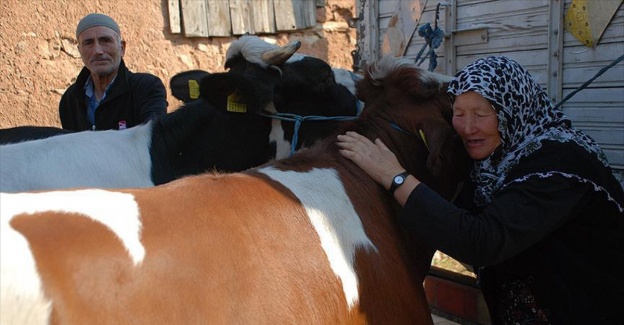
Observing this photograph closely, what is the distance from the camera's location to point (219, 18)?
8.34 meters

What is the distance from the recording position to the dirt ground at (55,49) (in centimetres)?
694

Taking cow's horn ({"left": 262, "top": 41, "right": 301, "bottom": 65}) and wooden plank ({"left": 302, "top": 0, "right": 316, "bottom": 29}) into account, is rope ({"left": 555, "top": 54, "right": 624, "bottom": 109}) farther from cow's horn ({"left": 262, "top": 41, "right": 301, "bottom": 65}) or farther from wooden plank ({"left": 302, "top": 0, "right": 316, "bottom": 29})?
wooden plank ({"left": 302, "top": 0, "right": 316, "bottom": 29})

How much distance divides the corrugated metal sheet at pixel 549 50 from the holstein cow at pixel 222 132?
3.27 ft

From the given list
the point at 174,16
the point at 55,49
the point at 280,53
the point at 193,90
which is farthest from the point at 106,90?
the point at 174,16

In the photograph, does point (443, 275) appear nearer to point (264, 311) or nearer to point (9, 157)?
point (264, 311)

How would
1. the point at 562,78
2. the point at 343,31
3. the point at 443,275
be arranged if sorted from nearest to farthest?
the point at 443,275, the point at 562,78, the point at 343,31

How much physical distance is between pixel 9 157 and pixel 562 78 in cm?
288

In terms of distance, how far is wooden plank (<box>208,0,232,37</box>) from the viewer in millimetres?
8273

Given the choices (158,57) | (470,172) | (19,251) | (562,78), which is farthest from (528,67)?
(158,57)

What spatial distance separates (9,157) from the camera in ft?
9.29

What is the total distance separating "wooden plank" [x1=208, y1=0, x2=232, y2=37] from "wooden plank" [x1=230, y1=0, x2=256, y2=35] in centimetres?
6

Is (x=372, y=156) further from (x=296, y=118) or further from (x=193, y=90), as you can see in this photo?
(x=193, y=90)

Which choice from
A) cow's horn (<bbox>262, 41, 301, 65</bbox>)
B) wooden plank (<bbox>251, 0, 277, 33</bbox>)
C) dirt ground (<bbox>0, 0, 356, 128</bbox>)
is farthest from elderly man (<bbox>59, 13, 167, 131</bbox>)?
wooden plank (<bbox>251, 0, 277, 33</bbox>)

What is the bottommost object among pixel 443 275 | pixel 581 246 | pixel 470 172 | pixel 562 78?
pixel 443 275
